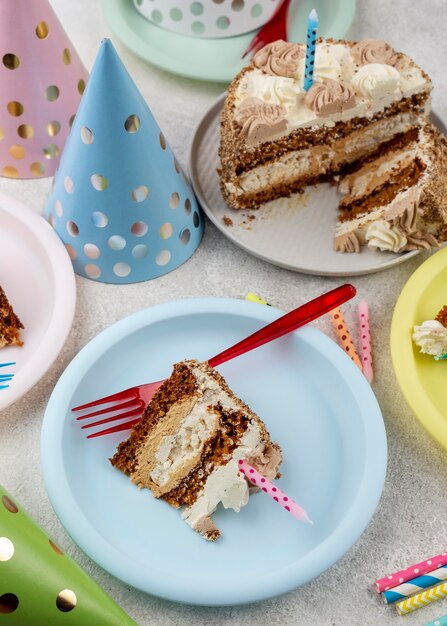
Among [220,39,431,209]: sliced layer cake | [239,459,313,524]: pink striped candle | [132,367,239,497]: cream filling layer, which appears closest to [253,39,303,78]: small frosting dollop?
[220,39,431,209]: sliced layer cake

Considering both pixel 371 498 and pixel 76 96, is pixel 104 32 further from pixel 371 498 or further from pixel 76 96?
pixel 371 498

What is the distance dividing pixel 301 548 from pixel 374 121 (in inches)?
37.6

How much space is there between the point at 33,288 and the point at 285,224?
55cm

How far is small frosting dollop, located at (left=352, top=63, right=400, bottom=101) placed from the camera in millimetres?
1737

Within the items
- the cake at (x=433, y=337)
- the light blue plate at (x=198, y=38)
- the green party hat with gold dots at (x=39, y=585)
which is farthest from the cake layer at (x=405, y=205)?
the green party hat with gold dots at (x=39, y=585)

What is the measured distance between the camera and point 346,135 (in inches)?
72.4

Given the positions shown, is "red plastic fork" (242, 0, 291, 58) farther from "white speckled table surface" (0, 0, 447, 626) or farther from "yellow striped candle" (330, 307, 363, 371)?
"yellow striped candle" (330, 307, 363, 371)

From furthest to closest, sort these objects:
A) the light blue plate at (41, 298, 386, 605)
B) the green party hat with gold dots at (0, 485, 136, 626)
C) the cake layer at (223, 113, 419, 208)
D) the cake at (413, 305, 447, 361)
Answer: the cake layer at (223, 113, 419, 208), the cake at (413, 305, 447, 361), the light blue plate at (41, 298, 386, 605), the green party hat with gold dots at (0, 485, 136, 626)

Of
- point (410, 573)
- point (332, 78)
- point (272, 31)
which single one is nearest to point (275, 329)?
point (410, 573)

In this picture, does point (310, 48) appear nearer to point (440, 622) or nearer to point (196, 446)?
point (196, 446)

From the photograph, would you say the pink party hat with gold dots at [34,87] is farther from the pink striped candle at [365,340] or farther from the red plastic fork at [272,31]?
the pink striped candle at [365,340]

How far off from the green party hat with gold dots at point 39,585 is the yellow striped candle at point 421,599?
465mm

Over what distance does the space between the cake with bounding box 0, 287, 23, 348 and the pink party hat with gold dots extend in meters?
0.38

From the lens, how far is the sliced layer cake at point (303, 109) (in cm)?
173
